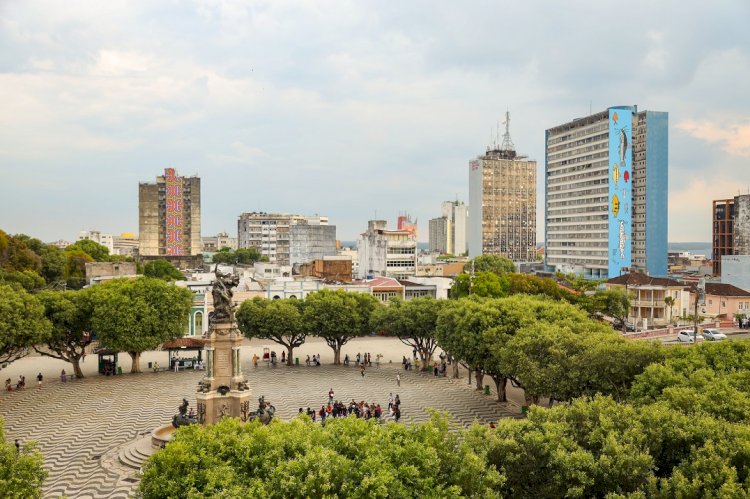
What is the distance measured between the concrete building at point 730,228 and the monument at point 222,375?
349 feet

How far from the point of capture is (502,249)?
158 metres

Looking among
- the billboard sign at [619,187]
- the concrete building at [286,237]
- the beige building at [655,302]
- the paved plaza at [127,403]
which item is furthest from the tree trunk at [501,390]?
the concrete building at [286,237]

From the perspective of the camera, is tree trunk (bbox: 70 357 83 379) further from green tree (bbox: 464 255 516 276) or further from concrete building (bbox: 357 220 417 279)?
green tree (bbox: 464 255 516 276)

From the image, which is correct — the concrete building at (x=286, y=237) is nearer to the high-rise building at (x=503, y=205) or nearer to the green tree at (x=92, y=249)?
the green tree at (x=92, y=249)

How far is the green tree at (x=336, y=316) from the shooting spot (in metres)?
48.4

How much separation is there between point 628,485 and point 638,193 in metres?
106

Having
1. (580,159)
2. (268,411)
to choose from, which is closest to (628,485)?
(268,411)

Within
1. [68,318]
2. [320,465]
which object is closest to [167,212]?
[68,318]

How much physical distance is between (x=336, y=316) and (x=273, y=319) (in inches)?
199

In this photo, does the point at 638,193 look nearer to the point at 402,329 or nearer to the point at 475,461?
the point at 402,329

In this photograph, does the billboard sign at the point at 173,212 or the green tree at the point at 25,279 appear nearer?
the green tree at the point at 25,279

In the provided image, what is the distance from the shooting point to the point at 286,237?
14925 centimetres

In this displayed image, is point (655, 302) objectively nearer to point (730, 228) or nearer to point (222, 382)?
point (222, 382)

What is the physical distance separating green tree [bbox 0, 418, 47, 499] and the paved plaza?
316 inches
